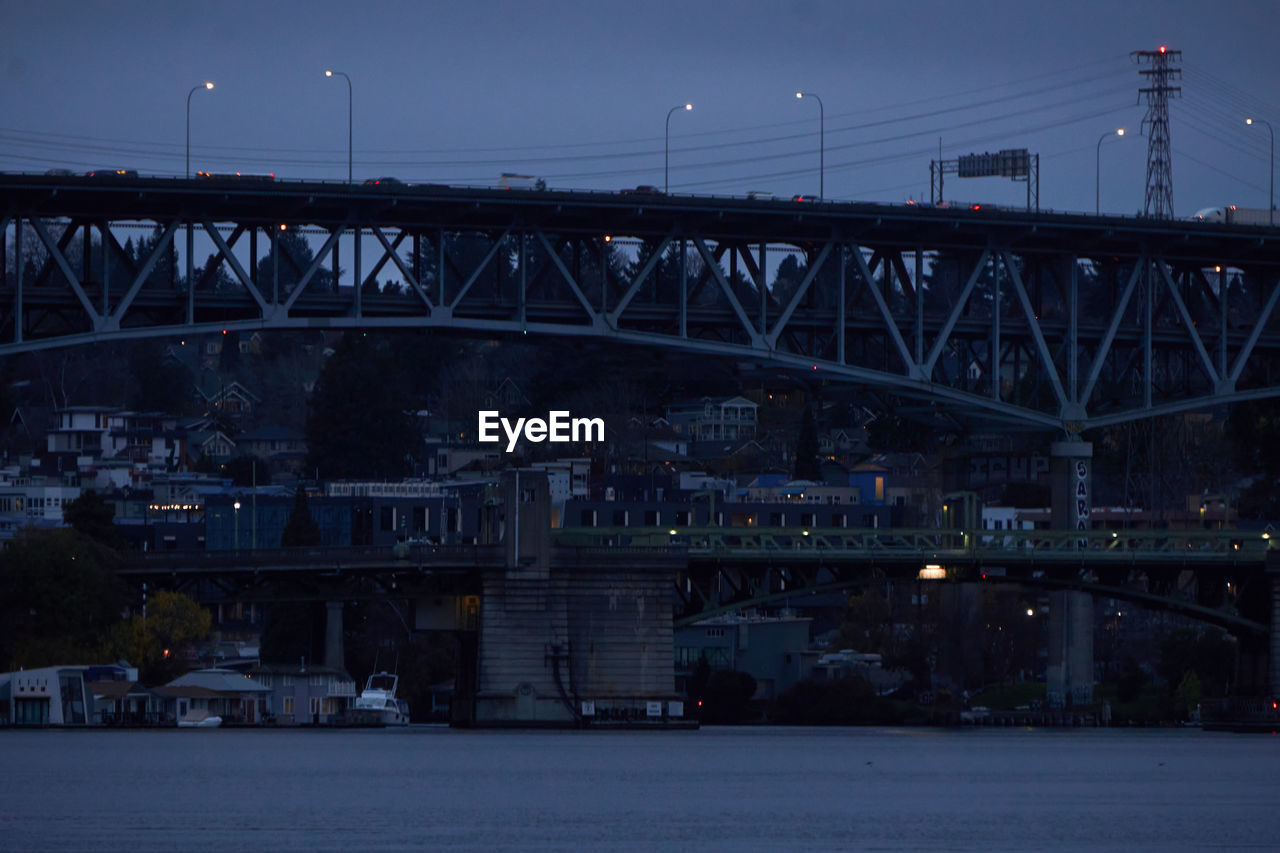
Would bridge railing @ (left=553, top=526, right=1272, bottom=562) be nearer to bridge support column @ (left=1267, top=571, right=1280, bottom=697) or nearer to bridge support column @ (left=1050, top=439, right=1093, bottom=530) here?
bridge support column @ (left=1267, top=571, right=1280, bottom=697)

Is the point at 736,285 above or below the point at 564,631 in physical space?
above

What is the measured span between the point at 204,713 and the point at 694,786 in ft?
151

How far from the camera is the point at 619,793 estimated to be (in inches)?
3169

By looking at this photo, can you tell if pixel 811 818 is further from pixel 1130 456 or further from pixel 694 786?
pixel 1130 456

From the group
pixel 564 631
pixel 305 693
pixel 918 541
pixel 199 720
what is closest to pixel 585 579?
pixel 564 631

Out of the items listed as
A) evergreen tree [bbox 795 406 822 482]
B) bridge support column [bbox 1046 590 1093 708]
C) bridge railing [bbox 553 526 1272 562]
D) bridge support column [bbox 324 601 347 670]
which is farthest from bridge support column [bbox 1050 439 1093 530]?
evergreen tree [bbox 795 406 822 482]

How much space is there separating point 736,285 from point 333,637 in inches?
1152

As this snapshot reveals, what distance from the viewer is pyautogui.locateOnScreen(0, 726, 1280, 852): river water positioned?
67812 millimetres

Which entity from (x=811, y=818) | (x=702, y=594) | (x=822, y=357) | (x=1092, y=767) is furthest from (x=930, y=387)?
(x=811, y=818)

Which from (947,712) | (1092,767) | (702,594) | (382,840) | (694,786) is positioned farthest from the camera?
(947,712)

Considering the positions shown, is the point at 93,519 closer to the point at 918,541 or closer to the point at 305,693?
the point at 305,693

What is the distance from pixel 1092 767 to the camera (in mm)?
96125

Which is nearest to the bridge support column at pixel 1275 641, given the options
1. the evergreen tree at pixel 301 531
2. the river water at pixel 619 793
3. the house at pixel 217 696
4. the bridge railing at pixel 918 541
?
the bridge railing at pixel 918 541

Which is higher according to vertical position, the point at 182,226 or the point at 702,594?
the point at 182,226
